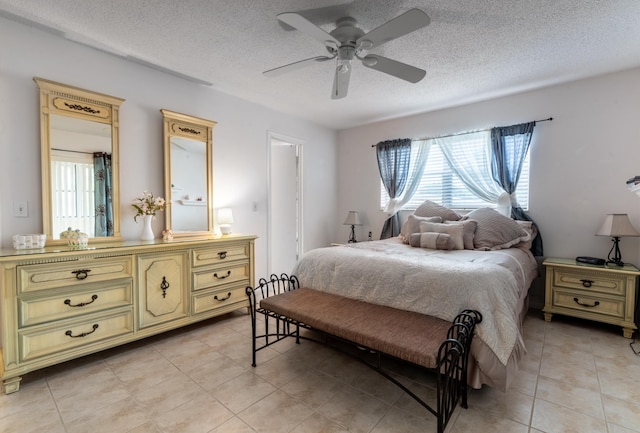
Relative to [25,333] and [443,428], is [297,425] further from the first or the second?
[25,333]

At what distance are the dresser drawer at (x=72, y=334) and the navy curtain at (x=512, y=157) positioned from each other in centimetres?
421

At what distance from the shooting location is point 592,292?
2.90 meters

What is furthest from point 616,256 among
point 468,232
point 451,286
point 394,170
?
point 394,170

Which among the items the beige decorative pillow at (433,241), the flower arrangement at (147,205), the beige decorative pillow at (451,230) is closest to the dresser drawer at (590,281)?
→ the beige decorative pillow at (451,230)

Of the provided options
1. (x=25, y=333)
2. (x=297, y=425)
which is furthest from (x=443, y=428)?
(x=25, y=333)

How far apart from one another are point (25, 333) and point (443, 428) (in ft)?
8.63

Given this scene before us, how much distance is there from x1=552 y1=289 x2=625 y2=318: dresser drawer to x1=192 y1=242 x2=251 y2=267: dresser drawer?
3322 mm

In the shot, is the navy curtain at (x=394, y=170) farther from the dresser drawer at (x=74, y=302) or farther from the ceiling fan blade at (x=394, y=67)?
the dresser drawer at (x=74, y=302)

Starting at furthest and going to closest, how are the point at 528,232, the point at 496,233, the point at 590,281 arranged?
1. the point at 528,232
2. the point at 496,233
3. the point at 590,281

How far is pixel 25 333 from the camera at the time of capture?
195cm

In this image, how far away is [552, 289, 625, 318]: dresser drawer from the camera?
2.79 m

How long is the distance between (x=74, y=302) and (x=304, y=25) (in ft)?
8.15

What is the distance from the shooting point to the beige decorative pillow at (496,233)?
314 centimetres

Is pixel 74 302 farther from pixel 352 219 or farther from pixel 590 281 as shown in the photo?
pixel 590 281
